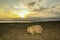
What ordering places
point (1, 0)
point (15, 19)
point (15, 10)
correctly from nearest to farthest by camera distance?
point (1, 0) → point (15, 10) → point (15, 19)

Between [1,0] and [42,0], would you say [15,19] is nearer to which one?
[1,0]

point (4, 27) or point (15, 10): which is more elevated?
point (15, 10)

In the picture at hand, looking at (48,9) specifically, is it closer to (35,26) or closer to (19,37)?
(35,26)

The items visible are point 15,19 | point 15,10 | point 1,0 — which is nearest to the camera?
point 1,0

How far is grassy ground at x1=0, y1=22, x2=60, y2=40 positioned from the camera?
1.91 metres

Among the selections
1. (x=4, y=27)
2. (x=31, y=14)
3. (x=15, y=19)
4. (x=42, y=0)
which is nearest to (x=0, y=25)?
(x=4, y=27)

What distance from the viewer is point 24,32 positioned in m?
1.94

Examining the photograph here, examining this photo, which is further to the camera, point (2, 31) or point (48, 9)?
point (2, 31)

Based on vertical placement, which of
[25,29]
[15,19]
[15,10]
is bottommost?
[25,29]

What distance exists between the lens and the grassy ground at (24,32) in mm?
1913

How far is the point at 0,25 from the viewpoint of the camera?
1.94 m

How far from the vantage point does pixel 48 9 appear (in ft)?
5.84

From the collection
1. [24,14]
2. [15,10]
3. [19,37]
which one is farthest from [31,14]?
[19,37]

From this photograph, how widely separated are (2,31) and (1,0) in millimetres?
544
